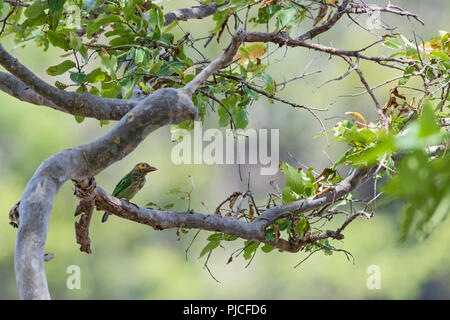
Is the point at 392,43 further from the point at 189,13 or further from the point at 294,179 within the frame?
the point at 189,13

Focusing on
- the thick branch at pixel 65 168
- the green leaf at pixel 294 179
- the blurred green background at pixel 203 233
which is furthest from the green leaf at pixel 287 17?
the blurred green background at pixel 203 233

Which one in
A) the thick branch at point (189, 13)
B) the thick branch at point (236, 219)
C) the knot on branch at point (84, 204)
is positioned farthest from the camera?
the thick branch at point (189, 13)

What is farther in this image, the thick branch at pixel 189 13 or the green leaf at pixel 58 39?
the thick branch at pixel 189 13

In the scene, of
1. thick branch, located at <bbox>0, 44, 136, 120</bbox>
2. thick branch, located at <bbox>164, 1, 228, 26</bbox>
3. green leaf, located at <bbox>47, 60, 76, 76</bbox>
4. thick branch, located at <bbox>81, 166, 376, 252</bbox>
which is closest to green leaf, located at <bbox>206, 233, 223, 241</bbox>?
thick branch, located at <bbox>81, 166, 376, 252</bbox>

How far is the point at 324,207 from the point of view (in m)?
1.63

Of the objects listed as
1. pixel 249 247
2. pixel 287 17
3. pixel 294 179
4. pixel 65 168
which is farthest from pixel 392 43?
pixel 65 168

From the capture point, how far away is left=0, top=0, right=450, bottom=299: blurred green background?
6.88 m

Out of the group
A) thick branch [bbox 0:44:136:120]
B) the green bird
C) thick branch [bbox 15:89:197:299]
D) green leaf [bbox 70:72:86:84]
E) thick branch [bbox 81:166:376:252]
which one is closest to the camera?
thick branch [bbox 15:89:197:299]

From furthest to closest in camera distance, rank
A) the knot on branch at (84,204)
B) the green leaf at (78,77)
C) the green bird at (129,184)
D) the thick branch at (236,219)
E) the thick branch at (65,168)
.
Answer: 1. the green bird at (129,184)
2. the green leaf at (78,77)
3. the thick branch at (236,219)
4. the knot on branch at (84,204)
5. the thick branch at (65,168)

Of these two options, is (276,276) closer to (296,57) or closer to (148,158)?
(148,158)

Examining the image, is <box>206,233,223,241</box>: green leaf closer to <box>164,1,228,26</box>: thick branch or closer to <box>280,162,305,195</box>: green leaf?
<box>280,162,305,195</box>: green leaf

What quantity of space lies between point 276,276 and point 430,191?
7.82m

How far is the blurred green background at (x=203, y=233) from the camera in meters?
6.88

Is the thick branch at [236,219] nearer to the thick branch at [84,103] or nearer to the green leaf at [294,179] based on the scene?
the green leaf at [294,179]
